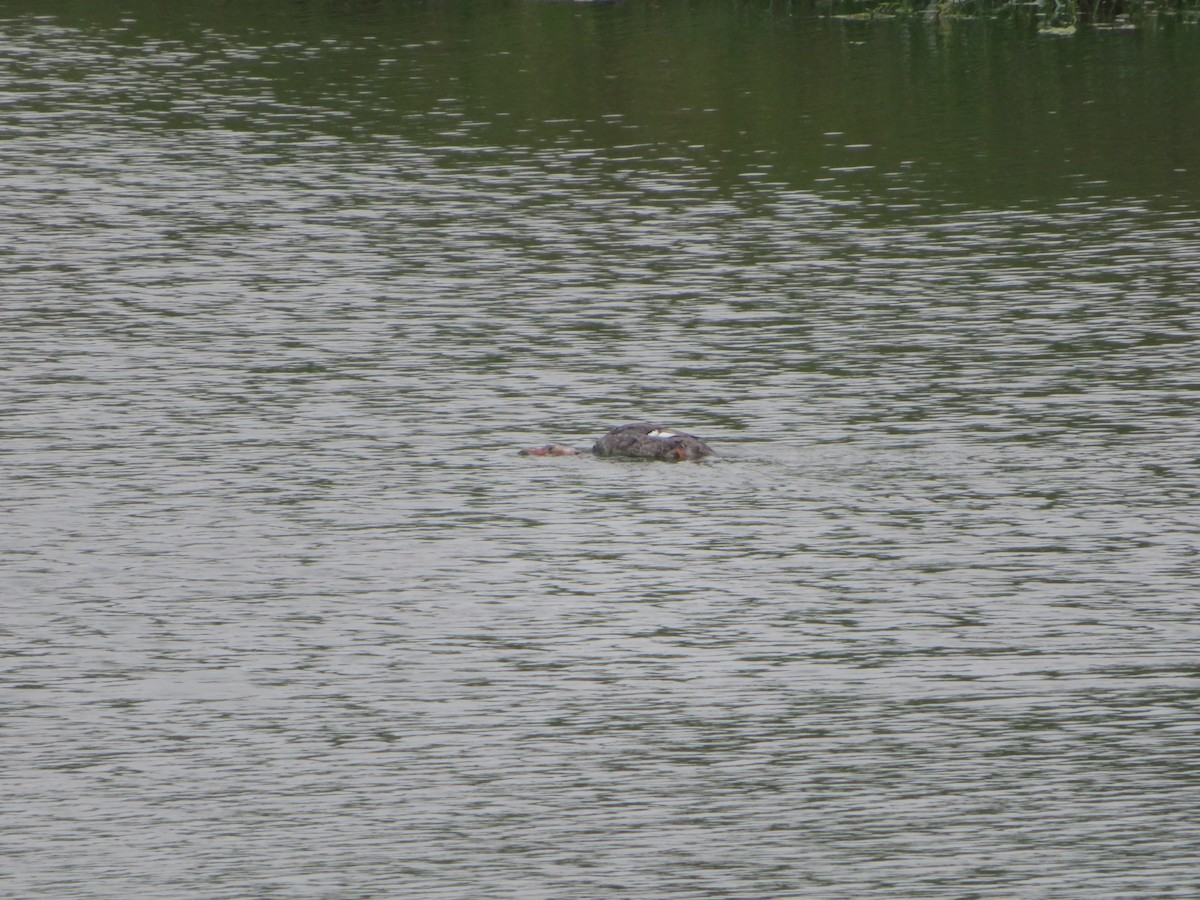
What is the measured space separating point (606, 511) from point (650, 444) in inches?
65.3

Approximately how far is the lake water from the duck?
0.65ft

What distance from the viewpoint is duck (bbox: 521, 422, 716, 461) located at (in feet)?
83.6

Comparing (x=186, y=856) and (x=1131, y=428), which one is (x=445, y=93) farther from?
(x=186, y=856)

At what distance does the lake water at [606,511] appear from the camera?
1702cm

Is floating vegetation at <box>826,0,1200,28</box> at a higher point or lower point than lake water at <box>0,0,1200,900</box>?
higher

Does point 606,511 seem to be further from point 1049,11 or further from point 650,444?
point 1049,11

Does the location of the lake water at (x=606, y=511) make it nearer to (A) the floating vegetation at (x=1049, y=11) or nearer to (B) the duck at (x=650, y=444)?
(B) the duck at (x=650, y=444)

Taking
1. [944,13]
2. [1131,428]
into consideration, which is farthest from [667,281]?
[944,13]

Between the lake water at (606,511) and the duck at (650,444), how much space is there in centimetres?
20

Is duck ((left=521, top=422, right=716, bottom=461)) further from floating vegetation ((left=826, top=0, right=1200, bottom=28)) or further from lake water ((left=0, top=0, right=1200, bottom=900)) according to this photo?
floating vegetation ((left=826, top=0, right=1200, bottom=28))

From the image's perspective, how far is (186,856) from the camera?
16.5 m

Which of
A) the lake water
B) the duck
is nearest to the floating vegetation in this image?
the lake water

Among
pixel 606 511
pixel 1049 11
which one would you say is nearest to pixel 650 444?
pixel 606 511

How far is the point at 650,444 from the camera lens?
25.5m
